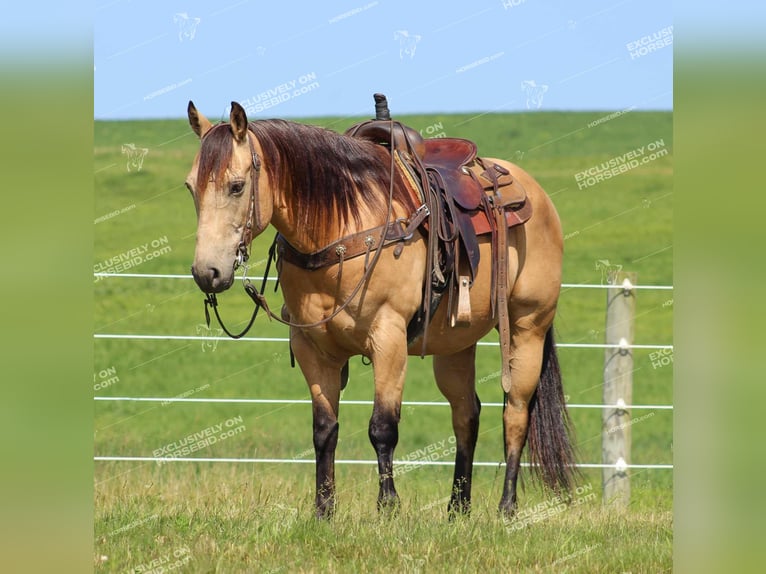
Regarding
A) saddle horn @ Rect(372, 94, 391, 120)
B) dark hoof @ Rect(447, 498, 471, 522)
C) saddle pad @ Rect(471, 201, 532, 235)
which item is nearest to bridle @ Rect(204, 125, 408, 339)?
saddle horn @ Rect(372, 94, 391, 120)

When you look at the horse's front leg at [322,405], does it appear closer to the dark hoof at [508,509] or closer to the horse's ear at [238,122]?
the dark hoof at [508,509]

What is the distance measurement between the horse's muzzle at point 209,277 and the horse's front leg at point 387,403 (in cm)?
106

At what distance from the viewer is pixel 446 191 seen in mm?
5605

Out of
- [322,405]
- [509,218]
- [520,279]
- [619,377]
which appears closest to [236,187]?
[322,405]

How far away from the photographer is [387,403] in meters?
5.09

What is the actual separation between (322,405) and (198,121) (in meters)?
1.66

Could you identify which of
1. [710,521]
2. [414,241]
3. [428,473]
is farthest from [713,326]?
[428,473]

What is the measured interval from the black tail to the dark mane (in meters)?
1.81

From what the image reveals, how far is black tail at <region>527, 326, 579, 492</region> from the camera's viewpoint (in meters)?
6.39

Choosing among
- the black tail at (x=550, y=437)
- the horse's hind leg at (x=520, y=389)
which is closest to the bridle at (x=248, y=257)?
the horse's hind leg at (x=520, y=389)

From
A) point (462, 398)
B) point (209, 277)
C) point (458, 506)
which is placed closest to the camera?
point (209, 277)

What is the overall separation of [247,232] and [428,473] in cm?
777

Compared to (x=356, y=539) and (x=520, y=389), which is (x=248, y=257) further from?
(x=520, y=389)

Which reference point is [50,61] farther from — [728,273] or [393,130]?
[393,130]
